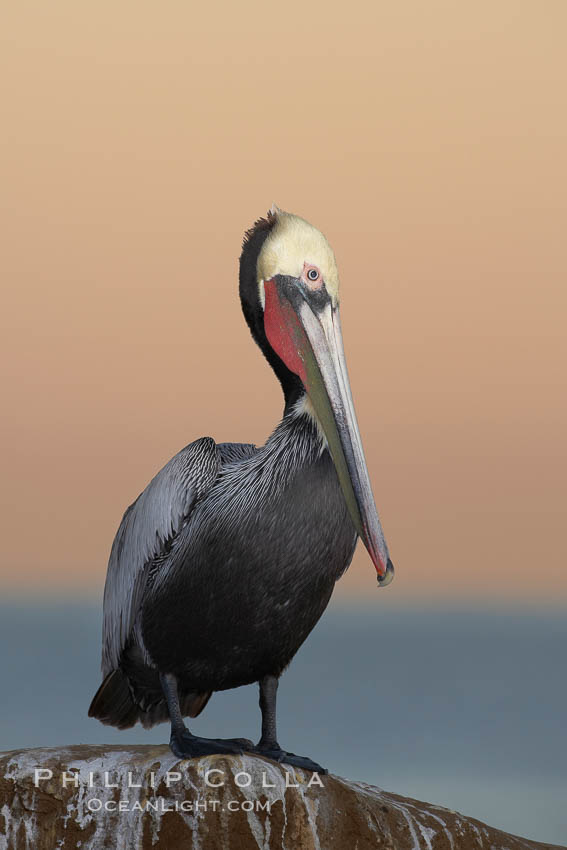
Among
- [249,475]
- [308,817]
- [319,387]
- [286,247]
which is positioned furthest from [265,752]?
[286,247]

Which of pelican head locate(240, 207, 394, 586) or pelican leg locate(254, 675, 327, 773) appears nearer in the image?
pelican head locate(240, 207, 394, 586)

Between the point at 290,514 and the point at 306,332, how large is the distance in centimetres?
96

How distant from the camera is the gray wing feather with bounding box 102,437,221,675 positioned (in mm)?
7004

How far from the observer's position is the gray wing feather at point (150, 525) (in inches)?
276

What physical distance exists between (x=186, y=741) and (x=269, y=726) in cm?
47

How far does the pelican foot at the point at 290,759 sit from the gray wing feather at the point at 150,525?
3.13 ft

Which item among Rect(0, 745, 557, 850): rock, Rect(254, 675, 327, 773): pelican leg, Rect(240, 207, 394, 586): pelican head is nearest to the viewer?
Rect(0, 745, 557, 850): rock

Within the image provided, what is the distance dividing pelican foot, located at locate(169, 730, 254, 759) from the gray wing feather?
69 centimetres

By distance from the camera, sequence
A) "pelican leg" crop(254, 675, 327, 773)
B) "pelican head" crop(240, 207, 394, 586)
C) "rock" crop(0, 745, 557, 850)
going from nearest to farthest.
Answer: "rock" crop(0, 745, 557, 850) < "pelican head" crop(240, 207, 394, 586) < "pelican leg" crop(254, 675, 327, 773)

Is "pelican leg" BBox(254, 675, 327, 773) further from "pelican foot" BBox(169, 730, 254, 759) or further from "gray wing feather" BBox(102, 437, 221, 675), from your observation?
"gray wing feather" BBox(102, 437, 221, 675)

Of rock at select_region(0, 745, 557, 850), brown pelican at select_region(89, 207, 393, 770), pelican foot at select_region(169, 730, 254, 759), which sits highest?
brown pelican at select_region(89, 207, 393, 770)

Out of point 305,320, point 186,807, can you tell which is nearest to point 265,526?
point 305,320

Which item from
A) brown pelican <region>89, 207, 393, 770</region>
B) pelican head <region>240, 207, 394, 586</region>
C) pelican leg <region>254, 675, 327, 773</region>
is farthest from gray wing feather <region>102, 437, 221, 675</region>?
pelican leg <region>254, 675, 327, 773</region>

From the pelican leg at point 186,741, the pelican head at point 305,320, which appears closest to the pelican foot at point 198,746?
the pelican leg at point 186,741
